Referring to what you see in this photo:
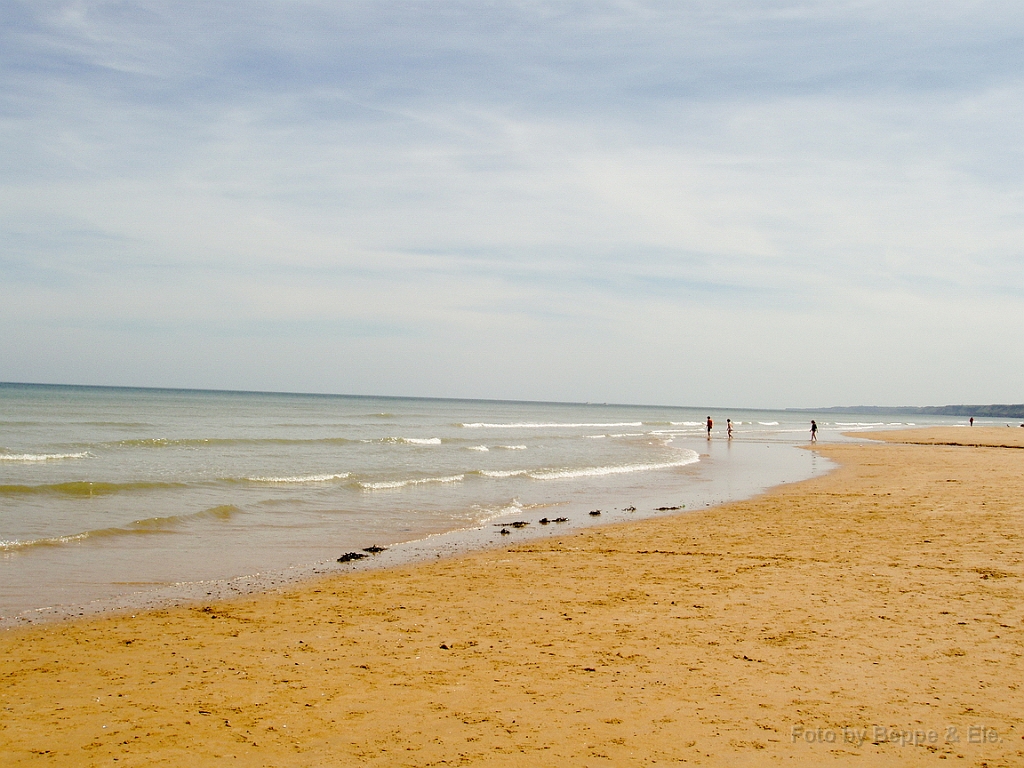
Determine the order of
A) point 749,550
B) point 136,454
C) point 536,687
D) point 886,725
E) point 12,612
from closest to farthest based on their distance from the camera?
1. point 886,725
2. point 536,687
3. point 12,612
4. point 749,550
5. point 136,454

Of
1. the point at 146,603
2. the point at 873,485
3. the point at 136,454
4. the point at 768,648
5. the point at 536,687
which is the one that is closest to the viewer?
the point at 536,687

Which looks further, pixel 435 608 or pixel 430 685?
pixel 435 608

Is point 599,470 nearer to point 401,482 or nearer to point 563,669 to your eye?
point 401,482

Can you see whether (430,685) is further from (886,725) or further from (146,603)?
(146,603)

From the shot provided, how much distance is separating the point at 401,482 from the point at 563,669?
14565 mm

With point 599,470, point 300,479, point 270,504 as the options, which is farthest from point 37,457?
point 599,470

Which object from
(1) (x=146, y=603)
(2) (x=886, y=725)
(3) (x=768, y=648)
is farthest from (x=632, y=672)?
(1) (x=146, y=603)

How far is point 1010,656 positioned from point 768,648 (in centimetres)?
180

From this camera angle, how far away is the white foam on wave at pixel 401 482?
1912cm

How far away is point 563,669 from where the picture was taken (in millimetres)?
5844

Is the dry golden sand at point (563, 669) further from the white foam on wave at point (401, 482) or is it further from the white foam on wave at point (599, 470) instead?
the white foam on wave at point (599, 470)

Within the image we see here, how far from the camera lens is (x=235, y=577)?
9.52 meters

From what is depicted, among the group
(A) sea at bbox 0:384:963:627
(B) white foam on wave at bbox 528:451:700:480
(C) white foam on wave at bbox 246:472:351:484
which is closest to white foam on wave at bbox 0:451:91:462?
(A) sea at bbox 0:384:963:627

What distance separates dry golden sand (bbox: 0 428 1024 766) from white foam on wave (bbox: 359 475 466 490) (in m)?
9.31
